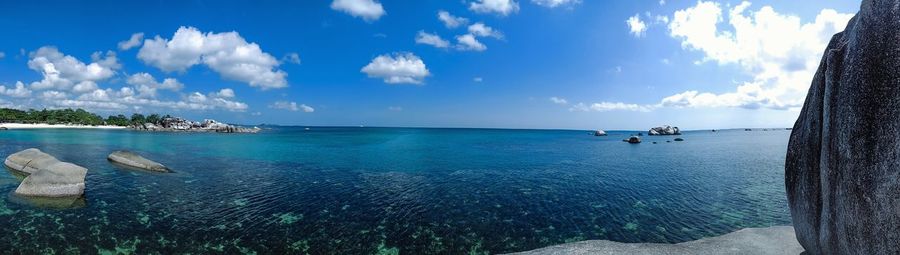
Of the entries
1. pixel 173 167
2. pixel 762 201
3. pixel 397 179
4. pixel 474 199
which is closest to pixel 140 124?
pixel 173 167

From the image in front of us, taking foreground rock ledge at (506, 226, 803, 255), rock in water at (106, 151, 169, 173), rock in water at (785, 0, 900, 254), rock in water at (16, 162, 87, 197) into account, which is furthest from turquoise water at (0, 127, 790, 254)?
rock in water at (785, 0, 900, 254)

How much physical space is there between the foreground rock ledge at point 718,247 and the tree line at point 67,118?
214339 millimetres

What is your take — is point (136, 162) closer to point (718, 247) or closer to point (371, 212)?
point (371, 212)

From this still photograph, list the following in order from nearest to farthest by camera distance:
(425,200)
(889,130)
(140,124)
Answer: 1. (889,130)
2. (425,200)
3. (140,124)

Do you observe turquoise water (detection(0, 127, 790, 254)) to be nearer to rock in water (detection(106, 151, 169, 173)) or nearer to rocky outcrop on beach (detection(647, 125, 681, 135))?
rock in water (detection(106, 151, 169, 173))

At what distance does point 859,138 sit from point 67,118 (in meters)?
261

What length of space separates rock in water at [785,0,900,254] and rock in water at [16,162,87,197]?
128 ft

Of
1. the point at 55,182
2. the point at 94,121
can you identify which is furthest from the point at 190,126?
the point at 55,182

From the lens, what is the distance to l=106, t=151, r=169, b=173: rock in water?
3680 centimetres

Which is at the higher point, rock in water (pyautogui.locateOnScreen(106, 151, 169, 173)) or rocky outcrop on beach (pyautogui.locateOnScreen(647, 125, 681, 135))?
rocky outcrop on beach (pyautogui.locateOnScreen(647, 125, 681, 135))

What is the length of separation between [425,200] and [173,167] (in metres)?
33.4

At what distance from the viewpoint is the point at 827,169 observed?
Answer: 8336 millimetres

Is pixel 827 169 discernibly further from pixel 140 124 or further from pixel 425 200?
pixel 140 124

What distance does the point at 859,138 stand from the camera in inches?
282
